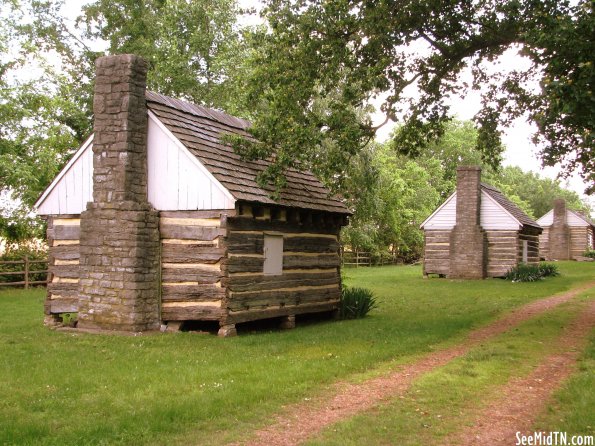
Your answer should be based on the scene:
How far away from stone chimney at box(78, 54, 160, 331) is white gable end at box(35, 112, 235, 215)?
0.23 m

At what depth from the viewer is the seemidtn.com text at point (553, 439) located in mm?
6344

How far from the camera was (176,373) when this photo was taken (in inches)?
377

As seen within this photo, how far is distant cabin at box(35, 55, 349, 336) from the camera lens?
44.4 feet

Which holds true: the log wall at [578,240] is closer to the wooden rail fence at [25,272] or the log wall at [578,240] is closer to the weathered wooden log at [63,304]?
the wooden rail fence at [25,272]

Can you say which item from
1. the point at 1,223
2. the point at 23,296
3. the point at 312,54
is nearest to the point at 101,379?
the point at 312,54

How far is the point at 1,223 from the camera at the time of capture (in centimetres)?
2614

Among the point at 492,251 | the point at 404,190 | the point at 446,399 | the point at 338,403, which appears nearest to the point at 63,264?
the point at 338,403

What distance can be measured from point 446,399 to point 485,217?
27.7 meters

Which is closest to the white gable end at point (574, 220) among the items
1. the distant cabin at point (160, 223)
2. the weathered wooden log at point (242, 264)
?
the distant cabin at point (160, 223)

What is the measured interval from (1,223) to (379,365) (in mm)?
20980

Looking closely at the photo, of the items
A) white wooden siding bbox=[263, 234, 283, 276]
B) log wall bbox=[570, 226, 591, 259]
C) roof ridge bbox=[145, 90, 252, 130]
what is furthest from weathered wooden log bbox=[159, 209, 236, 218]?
log wall bbox=[570, 226, 591, 259]

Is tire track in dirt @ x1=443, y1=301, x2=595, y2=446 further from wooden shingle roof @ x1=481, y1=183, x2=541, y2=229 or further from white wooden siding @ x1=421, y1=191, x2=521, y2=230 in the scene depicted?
wooden shingle roof @ x1=481, y1=183, x2=541, y2=229

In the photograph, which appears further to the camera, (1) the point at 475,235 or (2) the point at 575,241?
(2) the point at 575,241

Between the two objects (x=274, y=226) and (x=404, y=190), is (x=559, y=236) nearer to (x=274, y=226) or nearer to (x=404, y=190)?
(x=404, y=190)
